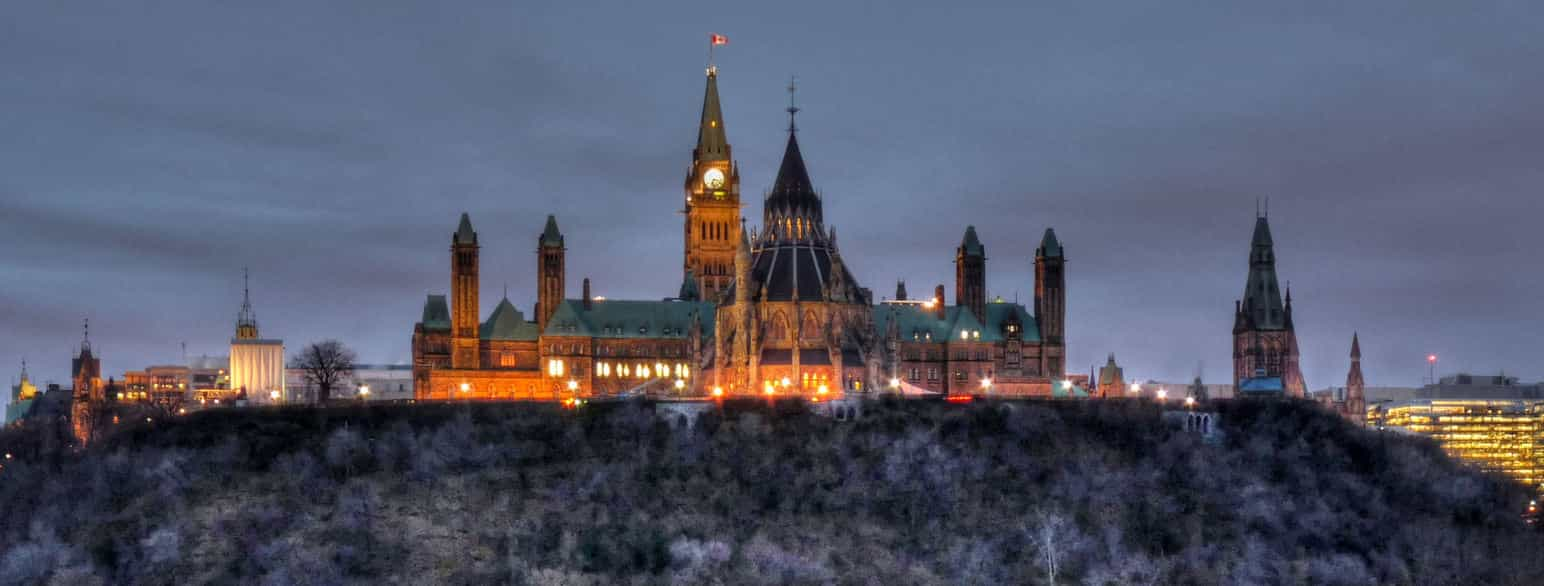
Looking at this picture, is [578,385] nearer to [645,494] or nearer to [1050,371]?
[1050,371]

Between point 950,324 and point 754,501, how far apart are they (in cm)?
6487

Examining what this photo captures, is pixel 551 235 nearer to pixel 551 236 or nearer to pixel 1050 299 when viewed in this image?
pixel 551 236

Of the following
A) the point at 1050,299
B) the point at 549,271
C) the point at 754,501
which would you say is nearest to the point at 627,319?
the point at 549,271

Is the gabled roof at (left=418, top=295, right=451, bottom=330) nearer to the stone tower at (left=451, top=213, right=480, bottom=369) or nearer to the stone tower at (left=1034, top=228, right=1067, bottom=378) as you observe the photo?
the stone tower at (left=451, top=213, right=480, bottom=369)

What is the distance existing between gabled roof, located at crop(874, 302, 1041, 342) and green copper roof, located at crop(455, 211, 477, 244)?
133 feet

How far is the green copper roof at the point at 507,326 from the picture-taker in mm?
190750

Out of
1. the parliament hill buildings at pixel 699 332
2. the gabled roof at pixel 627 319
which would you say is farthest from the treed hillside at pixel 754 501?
the gabled roof at pixel 627 319

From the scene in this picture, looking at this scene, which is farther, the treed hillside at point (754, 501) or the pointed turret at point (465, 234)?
the pointed turret at point (465, 234)

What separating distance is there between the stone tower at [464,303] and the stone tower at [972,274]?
48824 millimetres

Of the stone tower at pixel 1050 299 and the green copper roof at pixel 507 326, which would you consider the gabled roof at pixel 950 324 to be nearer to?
the stone tower at pixel 1050 299

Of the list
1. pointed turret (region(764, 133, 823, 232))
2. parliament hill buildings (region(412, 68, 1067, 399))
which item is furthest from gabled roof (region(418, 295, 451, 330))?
pointed turret (region(764, 133, 823, 232))

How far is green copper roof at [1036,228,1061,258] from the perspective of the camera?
196 meters

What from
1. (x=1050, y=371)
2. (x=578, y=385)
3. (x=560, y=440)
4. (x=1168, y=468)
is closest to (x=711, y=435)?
(x=560, y=440)

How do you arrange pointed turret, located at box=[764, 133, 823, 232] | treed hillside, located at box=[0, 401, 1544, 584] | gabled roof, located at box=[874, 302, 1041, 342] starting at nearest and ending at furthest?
treed hillside, located at box=[0, 401, 1544, 584] < pointed turret, located at box=[764, 133, 823, 232] < gabled roof, located at box=[874, 302, 1041, 342]
